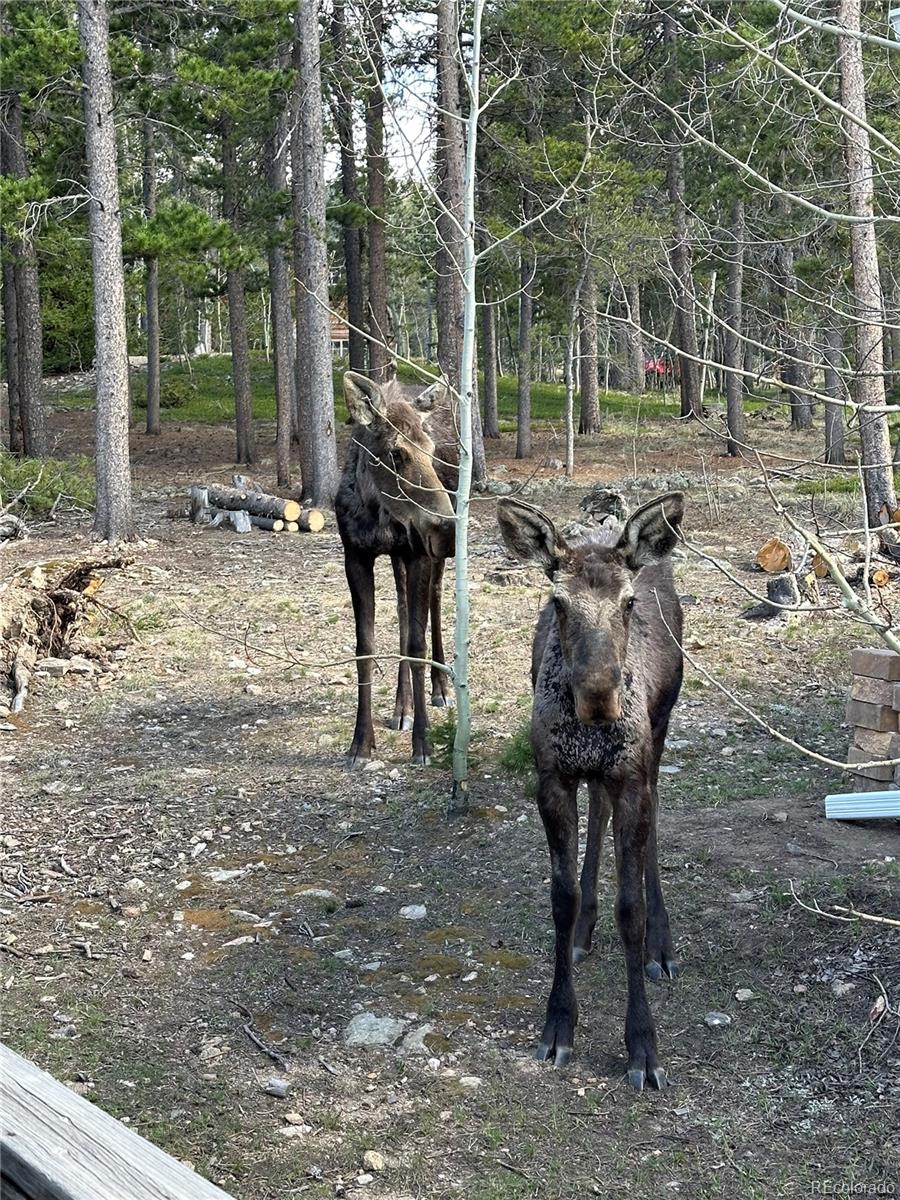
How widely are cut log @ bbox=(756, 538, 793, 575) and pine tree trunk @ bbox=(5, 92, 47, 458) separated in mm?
13619

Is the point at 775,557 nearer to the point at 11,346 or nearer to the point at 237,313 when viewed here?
the point at 237,313

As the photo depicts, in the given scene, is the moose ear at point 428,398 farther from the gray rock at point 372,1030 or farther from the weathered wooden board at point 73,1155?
the weathered wooden board at point 73,1155

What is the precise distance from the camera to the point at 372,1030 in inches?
201

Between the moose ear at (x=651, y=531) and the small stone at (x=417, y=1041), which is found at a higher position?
the moose ear at (x=651, y=531)

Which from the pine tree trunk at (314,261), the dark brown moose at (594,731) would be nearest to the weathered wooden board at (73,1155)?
the dark brown moose at (594,731)

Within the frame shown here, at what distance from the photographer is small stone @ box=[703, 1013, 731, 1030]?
5.02 m

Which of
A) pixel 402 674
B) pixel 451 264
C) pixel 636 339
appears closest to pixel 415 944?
pixel 402 674

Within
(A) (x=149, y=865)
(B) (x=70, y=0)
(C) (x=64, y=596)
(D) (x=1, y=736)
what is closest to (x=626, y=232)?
(B) (x=70, y=0)

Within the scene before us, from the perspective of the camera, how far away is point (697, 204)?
91.3ft

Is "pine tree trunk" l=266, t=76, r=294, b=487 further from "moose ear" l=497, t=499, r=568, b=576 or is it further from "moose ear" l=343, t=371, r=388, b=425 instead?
"moose ear" l=497, t=499, r=568, b=576

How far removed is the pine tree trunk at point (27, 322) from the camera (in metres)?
20.9

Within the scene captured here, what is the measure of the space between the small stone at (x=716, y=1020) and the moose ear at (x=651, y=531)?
75.3 inches

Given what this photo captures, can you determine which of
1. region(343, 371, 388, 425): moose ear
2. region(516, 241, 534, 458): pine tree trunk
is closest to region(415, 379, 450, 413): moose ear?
region(343, 371, 388, 425): moose ear

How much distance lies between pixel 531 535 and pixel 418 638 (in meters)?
3.62
